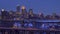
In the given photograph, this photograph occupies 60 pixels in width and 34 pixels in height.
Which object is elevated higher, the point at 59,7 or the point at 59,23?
the point at 59,7

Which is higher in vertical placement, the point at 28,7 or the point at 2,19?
the point at 28,7

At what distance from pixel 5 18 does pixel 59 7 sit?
73cm

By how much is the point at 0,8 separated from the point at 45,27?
651 mm

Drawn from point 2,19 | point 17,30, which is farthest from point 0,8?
point 17,30

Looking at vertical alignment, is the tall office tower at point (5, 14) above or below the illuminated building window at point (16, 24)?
above

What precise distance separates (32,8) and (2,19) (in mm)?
424

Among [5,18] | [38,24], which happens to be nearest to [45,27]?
A: [38,24]

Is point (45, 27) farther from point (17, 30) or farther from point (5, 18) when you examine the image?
point (5, 18)

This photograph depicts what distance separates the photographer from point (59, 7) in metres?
2.38

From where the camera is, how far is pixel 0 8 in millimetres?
2428

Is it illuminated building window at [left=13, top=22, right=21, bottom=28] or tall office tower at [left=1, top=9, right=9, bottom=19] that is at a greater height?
tall office tower at [left=1, top=9, right=9, bottom=19]

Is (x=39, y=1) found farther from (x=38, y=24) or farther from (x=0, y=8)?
(x=0, y=8)

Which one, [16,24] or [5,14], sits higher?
[5,14]

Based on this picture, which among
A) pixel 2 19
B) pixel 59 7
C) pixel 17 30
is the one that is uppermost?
pixel 59 7
